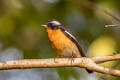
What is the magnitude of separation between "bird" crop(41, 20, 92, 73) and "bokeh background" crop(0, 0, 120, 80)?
0.24 metres

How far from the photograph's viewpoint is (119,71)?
15.7 feet

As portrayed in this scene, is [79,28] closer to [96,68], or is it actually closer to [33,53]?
[33,53]

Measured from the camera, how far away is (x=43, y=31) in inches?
335

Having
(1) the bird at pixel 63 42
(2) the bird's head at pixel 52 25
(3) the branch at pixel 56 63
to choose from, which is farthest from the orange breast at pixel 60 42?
(3) the branch at pixel 56 63

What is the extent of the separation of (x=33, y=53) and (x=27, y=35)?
3.97ft

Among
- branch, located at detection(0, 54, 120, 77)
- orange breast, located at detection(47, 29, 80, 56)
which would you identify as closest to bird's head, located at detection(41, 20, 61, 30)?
orange breast, located at detection(47, 29, 80, 56)

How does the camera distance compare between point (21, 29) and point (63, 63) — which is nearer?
point (63, 63)

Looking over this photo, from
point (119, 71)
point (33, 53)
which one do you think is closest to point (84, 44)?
point (33, 53)

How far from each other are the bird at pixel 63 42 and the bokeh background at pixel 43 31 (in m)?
0.24

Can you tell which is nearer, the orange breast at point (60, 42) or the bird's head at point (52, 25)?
the orange breast at point (60, 42)

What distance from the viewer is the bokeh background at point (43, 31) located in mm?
6586

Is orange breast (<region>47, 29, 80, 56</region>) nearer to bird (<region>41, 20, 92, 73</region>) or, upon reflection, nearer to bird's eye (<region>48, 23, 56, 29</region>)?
bird (<region>41, 20, 92, 73</region>)

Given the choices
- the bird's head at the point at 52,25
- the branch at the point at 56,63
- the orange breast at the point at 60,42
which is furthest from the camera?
the bird's head at the point at 52,25

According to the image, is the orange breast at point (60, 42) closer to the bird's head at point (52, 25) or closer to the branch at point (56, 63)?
the bird's head at point (52, 25)
